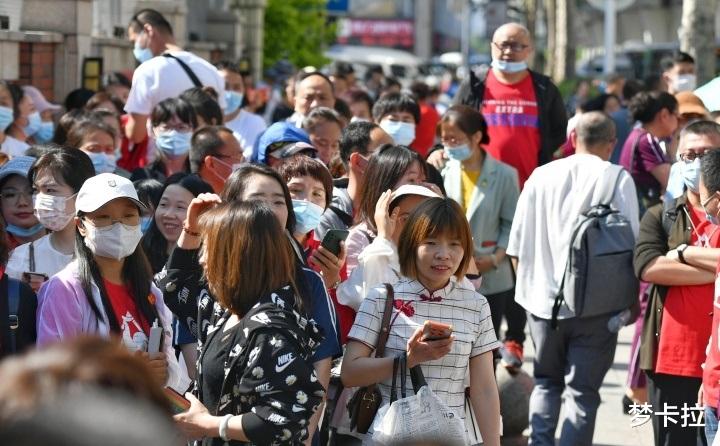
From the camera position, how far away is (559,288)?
701cm

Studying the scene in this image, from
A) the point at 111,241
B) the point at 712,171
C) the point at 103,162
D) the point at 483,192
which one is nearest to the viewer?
the point at 111,241

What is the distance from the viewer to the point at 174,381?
4.74 metres

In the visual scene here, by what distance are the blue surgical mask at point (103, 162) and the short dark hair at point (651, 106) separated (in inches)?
160

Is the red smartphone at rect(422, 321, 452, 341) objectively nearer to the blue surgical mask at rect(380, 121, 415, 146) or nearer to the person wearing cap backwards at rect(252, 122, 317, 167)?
the person wearing cap backwards at rect(252, 122, 317, 167)

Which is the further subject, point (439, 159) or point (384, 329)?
point (439, 159)

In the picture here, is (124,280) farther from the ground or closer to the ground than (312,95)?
closer to the ground

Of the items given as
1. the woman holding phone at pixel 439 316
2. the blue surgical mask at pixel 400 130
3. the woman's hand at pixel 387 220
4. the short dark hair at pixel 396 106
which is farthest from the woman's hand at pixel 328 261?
the short dark hair at pixel 396 106

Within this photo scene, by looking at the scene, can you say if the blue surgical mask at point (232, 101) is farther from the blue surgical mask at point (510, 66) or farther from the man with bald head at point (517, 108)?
the blue surgical mask at point (510, 66)

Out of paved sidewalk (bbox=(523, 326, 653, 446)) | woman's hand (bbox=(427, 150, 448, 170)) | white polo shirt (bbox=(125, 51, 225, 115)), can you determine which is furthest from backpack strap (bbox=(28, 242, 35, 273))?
paved sidewalk (bbox=(523, 326, 653, 446))

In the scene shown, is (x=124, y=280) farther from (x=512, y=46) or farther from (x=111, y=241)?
(x=512, y=46)

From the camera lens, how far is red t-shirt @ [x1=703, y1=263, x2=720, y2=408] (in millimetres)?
5379

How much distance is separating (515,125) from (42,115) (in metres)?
4.31

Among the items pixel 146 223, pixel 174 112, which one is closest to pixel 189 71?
pixel 174 112

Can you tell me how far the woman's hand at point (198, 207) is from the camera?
504 cm
